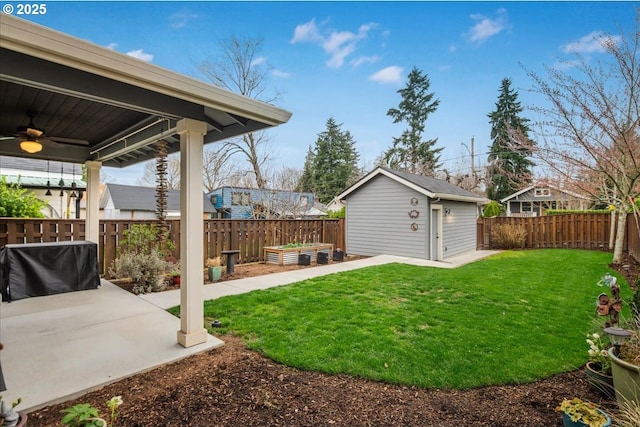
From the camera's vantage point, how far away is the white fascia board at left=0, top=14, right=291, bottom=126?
187 centimetres

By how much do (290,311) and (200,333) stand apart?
137 centimetres

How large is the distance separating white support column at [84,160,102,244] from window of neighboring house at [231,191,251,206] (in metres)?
Answer: 11.0

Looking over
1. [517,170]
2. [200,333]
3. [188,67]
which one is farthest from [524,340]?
[517,170]

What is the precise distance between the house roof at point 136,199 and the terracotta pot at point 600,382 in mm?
18081

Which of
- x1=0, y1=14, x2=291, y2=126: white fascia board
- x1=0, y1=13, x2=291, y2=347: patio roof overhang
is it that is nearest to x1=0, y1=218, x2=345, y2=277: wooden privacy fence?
x1=0, y1=13, x2=291, y2=347: patio roof overhang

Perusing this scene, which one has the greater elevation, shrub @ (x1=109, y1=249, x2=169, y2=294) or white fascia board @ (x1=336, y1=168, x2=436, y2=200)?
white fascia board @ (x1=336, y1=168, x2=436, y2=200)

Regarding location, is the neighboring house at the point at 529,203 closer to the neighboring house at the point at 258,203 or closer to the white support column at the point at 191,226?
the neighboring house at the point at 258,203

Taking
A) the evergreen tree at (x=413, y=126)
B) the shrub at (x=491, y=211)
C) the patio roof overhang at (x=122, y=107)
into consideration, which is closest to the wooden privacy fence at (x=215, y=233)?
the patio roof overhang at (x=122, y=107)

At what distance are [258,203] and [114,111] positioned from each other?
12.7 m

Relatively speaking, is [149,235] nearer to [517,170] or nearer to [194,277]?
[194,277]

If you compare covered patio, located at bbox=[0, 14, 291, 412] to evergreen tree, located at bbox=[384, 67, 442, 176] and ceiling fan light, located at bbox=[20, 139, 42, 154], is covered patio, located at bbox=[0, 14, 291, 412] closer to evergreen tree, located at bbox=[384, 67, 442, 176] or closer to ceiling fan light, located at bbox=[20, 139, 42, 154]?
ceiling fan light, located at bbox=[20, 139, 42, 154]

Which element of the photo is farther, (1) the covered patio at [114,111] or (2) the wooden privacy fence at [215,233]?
(2) the wooden privacy fence at [215,233]

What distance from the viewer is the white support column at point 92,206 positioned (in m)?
6.25

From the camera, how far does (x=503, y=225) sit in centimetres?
1312
